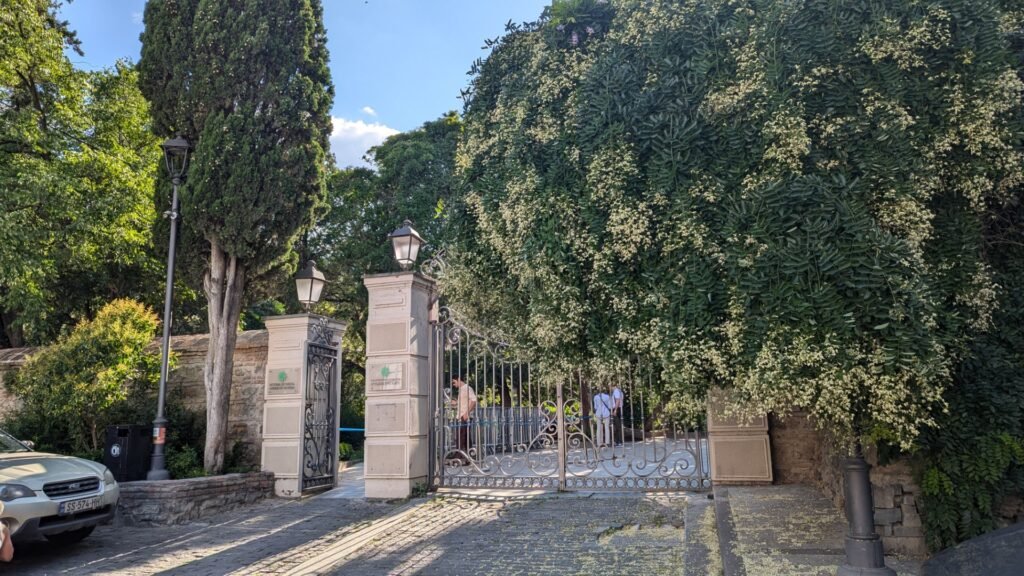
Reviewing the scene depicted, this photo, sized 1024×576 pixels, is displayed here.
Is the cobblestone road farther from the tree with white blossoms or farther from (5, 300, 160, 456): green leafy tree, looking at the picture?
(5, 300, 160, 456): green leafy tree

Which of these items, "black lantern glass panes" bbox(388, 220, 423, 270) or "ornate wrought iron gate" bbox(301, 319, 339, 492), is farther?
"ornate wrought iron gate" bbox(301, 319, 339, 492)

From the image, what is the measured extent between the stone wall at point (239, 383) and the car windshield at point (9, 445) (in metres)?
2.97

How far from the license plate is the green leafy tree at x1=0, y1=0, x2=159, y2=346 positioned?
6658 millimetres

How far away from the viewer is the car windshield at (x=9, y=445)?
646cm

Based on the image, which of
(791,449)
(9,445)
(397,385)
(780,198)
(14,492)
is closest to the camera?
(780,198)

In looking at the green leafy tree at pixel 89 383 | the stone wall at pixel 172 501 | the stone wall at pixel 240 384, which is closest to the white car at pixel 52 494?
the stone wall at pixel 172 501

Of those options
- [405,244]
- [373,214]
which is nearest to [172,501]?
[405,244]

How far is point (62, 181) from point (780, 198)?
40.4ft

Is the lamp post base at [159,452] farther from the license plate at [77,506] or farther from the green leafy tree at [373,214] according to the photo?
the green leafy tree at [373,214]

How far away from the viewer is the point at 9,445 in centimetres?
657

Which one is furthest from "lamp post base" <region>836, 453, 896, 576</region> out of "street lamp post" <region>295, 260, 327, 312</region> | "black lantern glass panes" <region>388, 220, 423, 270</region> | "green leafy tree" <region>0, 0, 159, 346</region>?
"green leafy tree" <region>0, 0, 159, 346</region>

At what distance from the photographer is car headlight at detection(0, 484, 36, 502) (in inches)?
209

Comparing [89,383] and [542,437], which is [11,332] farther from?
[542,437]

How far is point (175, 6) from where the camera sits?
966 centimetres
